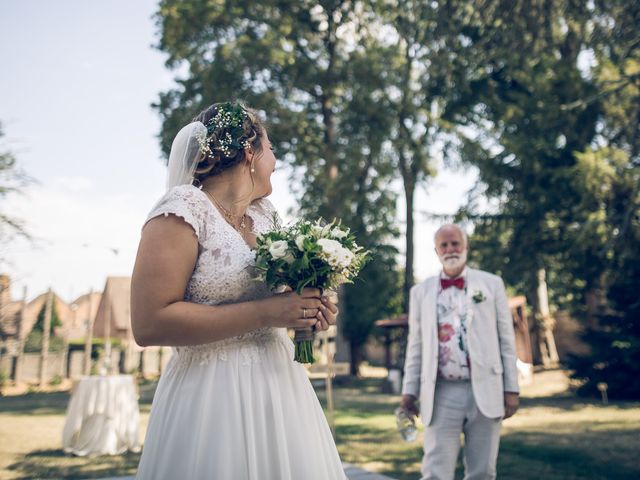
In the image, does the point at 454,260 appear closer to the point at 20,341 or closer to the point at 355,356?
the point at 20,341

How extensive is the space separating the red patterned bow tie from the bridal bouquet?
264cm

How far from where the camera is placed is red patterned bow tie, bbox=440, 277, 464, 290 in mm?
4730

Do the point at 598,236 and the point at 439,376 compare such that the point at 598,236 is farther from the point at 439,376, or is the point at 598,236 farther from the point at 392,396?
the point at 439,376

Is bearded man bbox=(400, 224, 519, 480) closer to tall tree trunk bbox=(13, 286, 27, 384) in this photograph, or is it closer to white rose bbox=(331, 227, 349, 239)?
white rose bbox=(331, 227, 349, 239)

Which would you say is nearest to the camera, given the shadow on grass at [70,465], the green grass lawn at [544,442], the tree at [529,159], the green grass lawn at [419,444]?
the green grass lawn at [544,442]

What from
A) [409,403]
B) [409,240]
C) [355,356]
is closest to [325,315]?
[409,403]

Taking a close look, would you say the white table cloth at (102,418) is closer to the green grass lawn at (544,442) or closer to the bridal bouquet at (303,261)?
the green grass lawn at (544,442)

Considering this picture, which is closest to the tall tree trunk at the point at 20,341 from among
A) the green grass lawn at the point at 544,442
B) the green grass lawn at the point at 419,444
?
the green grass lawn at the point at 419,444

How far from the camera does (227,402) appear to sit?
2.03 metres

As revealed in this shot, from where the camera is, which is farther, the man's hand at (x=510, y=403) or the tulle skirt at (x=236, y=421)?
the man's hand at (x=510, y=403)

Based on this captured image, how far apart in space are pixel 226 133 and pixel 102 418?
838cm

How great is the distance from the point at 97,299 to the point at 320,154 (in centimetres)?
2792

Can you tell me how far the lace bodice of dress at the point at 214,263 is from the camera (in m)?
2.04

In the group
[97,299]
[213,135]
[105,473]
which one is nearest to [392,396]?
[105,473]
